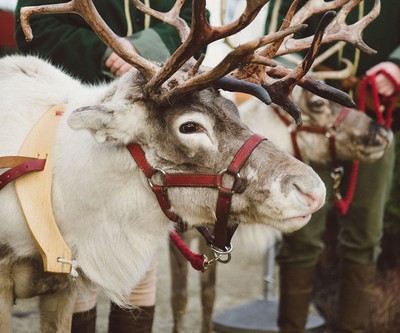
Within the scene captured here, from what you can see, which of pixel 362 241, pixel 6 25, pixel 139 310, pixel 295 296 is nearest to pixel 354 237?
pixel 362 241

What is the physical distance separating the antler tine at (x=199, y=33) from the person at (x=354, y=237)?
207 centimetres

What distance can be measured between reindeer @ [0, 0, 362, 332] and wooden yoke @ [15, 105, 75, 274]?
3 centimetres

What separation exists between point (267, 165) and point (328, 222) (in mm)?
3819

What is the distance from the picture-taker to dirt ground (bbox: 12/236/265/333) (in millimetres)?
5166

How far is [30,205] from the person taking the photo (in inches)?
107

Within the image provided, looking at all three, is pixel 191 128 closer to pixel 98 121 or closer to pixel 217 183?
pixel 217 183

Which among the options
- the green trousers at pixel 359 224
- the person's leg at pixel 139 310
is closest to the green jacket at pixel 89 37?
the person's leg at pixel 139 310

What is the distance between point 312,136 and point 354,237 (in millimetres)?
715

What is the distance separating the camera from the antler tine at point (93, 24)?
2.63m

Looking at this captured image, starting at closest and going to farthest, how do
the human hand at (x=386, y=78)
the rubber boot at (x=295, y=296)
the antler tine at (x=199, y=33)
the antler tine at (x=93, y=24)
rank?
1. the antler tine at (x=199, y=33)
2. the antler tine at (x=93, y=24)
3. the human hand at (x=386, y=78)
4. the rubber boot at (x=295, y=296)

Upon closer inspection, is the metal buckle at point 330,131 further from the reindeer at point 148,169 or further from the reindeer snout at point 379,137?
the reindeer at point 148,169

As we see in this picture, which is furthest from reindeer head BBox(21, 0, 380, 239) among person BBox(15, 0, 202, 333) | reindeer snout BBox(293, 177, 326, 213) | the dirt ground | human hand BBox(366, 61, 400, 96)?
the dirt ground

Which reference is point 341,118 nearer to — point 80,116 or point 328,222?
point 328,222

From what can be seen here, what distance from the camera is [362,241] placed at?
450cm
